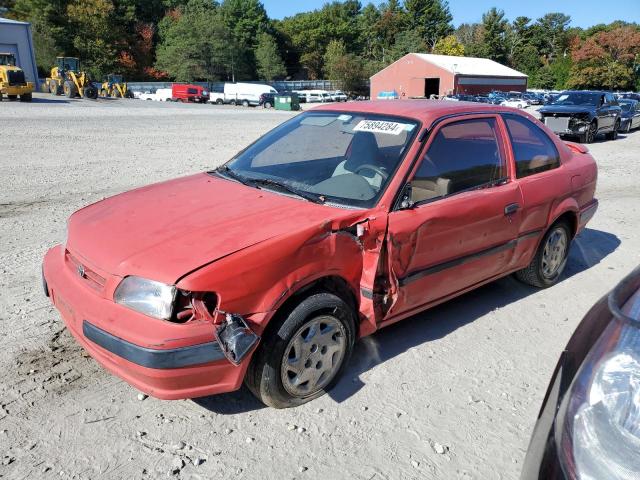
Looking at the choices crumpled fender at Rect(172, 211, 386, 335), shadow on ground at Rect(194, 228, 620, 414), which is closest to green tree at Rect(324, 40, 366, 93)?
shadow on ground at Rect(194, 228, 620, 414)

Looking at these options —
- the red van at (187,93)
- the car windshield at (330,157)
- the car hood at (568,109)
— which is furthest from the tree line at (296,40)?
the car windshield at (330,157)

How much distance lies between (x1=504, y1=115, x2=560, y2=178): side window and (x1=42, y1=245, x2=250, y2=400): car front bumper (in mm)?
2859

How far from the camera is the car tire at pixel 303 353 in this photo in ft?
8.98

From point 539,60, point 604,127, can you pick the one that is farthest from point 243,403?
point 539,60

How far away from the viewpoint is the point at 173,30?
227 ft

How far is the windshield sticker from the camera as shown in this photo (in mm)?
3606

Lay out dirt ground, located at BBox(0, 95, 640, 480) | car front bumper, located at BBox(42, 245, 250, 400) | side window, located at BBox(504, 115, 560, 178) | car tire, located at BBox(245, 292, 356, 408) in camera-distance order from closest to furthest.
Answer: car front bumper, located at BBox(42, 245, 250, 400) → dirt ground, located at BBox(0, 95, 640, 480) → car tire, located at BBox(245, 292, 356, 408) → side window, located at BBox(504, 115, 560, 178)

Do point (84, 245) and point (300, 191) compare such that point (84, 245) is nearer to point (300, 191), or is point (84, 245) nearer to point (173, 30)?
point (300, 191)

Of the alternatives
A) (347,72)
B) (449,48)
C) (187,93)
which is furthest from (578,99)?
(449,48)

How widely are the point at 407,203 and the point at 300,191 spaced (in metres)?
0.69

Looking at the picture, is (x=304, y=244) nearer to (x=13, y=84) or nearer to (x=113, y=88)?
(x=13, y=84)

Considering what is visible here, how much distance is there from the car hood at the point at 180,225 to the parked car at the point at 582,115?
634 inches

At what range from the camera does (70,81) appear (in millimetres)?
38938

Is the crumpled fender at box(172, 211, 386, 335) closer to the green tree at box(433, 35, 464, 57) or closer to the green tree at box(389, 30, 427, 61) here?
the green tree at box(433, 35, 464, 57)
